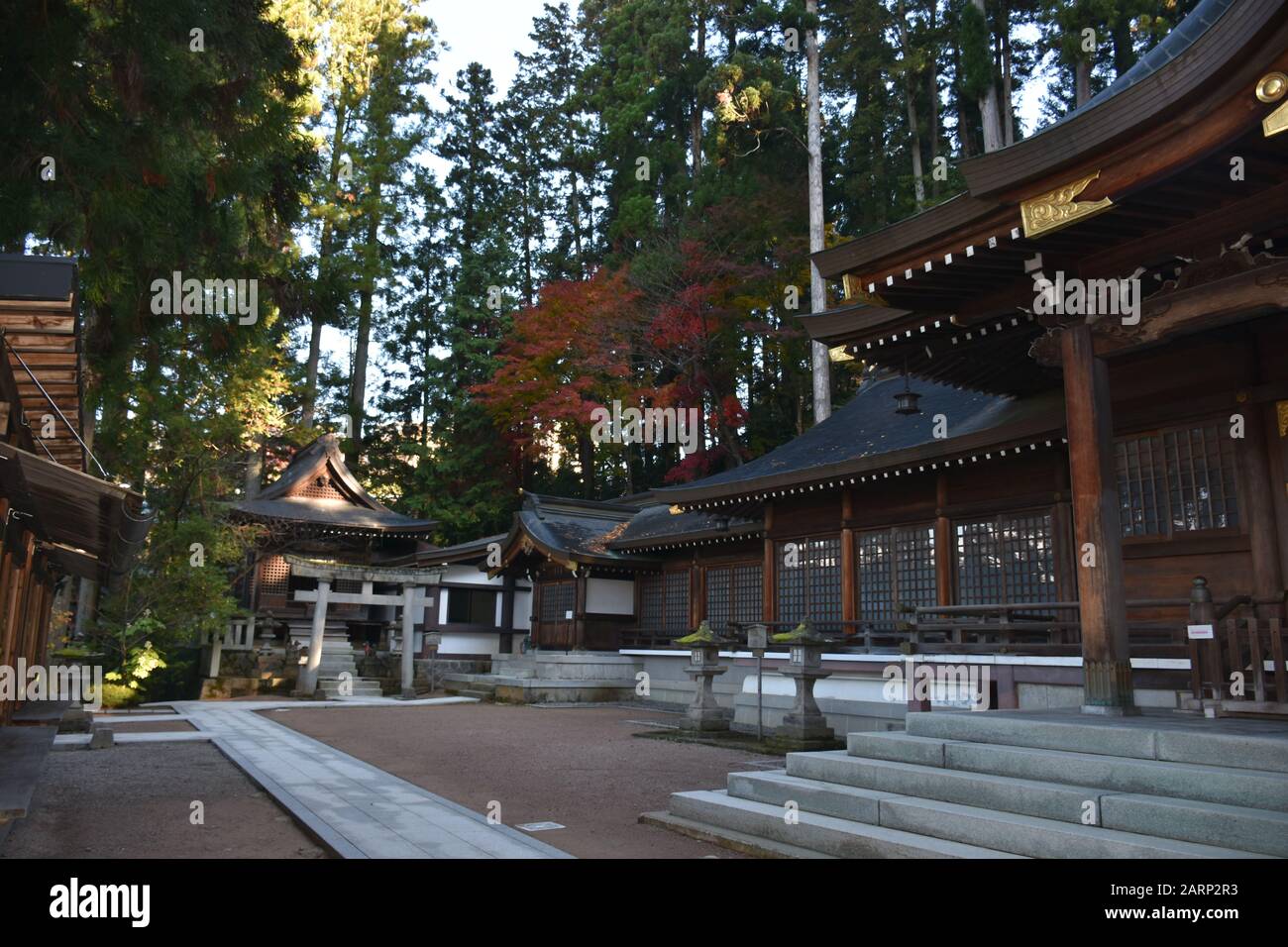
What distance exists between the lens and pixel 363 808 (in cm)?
726

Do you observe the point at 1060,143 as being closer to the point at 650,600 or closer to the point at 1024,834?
the point at 1024,834

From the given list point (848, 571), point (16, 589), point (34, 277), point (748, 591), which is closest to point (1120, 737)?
point (34, 277)

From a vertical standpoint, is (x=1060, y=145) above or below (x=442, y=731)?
above

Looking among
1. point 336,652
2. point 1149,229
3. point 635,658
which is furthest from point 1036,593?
point 336,652

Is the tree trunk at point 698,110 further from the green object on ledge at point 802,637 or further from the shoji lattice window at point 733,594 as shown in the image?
the green object on ledge at point 802,637

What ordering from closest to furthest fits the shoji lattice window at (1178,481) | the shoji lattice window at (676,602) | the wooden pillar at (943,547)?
the shoji lattice window at (1178,481) < the wooden pillar at (943,547) < the shoji lattice window at (676,602)

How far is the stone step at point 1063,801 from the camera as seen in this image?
415 cm

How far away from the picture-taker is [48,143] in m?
6.63

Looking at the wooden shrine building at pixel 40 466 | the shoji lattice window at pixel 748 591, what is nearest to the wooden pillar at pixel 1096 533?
the wooden shrine building at pixel 40 466

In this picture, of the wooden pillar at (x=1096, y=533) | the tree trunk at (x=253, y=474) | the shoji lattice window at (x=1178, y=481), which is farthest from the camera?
the tree trunk at (x=253, y=474)

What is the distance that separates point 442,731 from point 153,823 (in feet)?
25.1

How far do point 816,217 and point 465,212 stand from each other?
21.4 metres

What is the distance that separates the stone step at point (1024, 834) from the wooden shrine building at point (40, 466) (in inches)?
238
